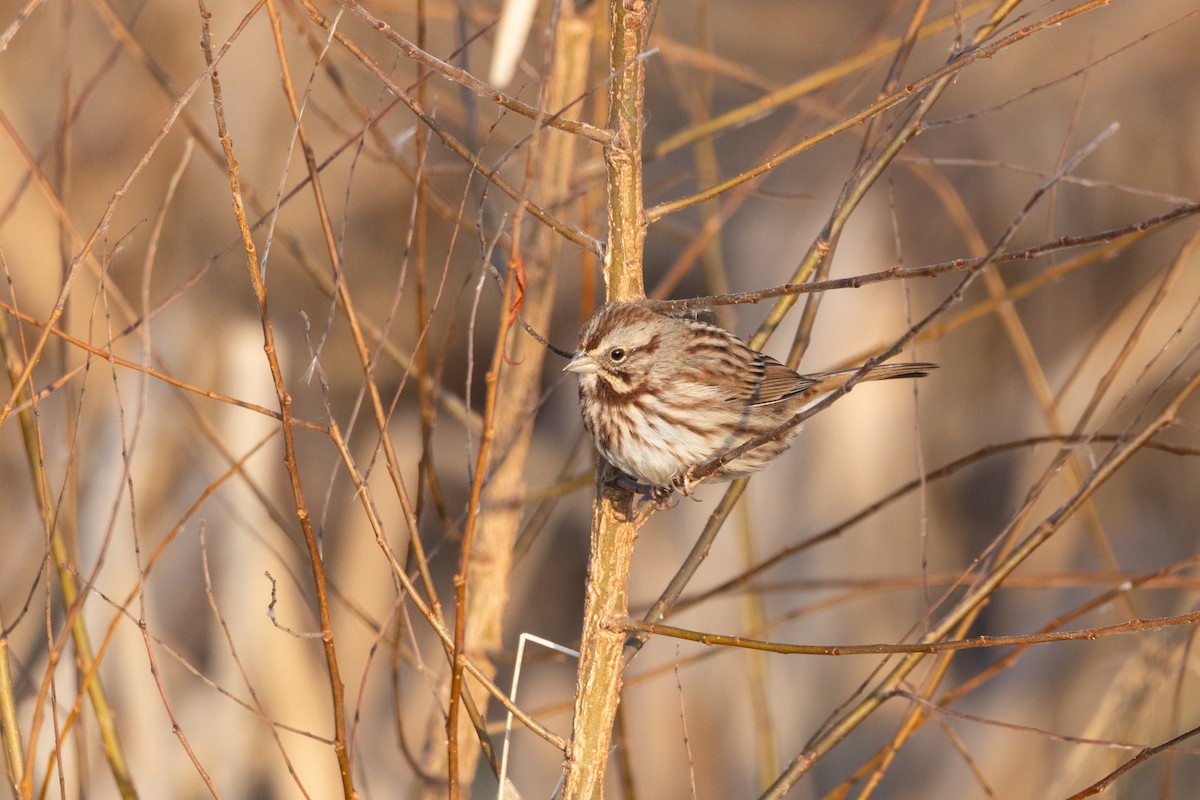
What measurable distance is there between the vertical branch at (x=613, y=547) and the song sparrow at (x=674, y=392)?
1.27 ft

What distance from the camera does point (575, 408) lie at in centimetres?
655

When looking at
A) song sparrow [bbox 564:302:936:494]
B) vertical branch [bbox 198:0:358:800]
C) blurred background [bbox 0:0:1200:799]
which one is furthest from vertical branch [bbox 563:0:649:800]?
blurred background [bbox 0:0:1200:799]

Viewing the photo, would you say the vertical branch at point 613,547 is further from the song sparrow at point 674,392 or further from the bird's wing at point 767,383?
Result: the bird's wing at point 767,383

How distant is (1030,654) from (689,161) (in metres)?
3.40

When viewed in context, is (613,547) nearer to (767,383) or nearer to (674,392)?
(674,392)

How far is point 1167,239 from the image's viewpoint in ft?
20.4

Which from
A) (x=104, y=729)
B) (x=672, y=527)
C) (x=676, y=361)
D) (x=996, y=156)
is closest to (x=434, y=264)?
(x=672, y=527)

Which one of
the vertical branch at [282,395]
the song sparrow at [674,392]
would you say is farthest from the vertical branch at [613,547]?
the vertical branch at [282,395]

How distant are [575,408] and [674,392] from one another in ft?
10.9

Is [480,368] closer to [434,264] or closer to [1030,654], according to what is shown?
[434,264]

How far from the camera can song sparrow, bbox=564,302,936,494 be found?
292 cm

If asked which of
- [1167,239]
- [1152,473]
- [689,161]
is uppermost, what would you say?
[689,161]

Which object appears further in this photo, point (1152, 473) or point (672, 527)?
point (1152, 473)

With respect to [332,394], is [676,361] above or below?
below
